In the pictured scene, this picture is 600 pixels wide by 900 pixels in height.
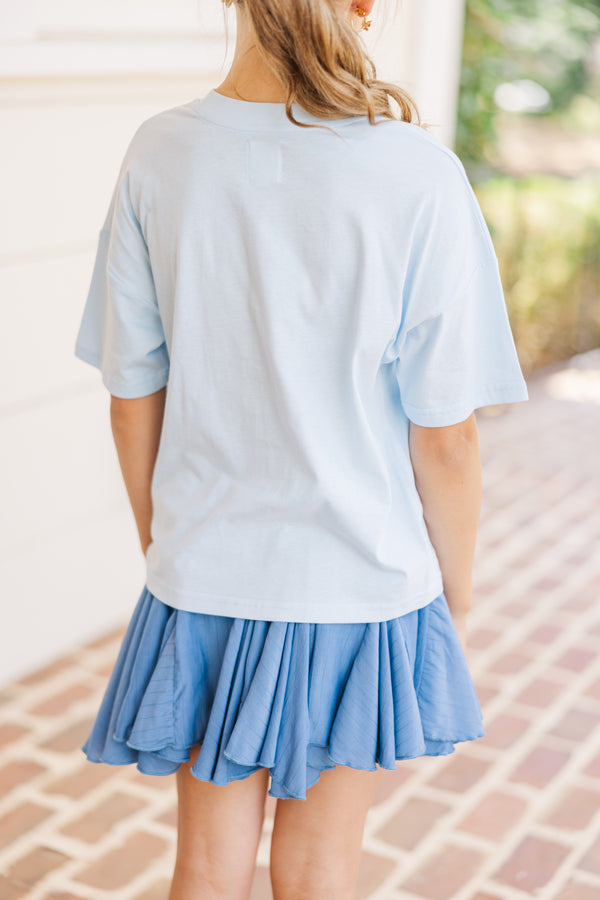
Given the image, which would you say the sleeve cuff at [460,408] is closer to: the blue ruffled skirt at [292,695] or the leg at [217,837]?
the blue ruffled skirt at [292,695]

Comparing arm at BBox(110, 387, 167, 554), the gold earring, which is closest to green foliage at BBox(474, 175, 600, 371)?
arm at BBox(110, 387, 167, 554)

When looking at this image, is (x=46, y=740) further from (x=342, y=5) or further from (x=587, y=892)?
(x=342, y=5)

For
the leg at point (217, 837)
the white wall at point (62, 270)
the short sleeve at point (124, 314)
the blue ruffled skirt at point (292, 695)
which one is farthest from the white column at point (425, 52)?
the leg at point (217, 837)

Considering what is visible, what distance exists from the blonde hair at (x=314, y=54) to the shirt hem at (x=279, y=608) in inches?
20.8

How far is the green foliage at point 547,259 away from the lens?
6457mm

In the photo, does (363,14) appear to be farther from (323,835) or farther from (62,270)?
(62,270)

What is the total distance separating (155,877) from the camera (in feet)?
6.98

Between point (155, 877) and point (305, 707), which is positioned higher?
point (305, 707)

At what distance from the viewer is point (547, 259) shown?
671 centimetres

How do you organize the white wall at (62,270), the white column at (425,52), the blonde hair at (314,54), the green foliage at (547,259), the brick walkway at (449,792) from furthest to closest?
the green foliage at (547,259), the white column at (425,52), the white wall at (62,270), the brick walkway at (449,792), the blonde hair at (314,54)

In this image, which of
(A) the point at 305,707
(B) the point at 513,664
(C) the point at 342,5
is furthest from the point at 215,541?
(B) the point at 513,664

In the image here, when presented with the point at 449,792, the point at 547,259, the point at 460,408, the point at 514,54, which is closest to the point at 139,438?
the point at 460,408

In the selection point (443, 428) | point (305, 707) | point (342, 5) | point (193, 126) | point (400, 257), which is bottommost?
point (305, 707)

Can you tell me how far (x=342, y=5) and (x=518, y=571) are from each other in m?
2.90
